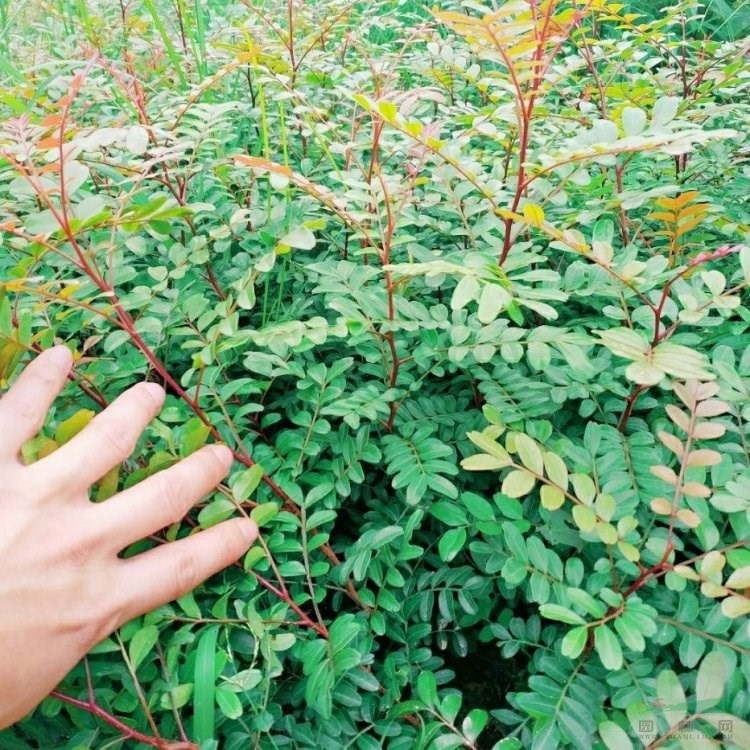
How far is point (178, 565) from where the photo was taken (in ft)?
2.51

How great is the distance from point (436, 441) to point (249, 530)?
0.85ft

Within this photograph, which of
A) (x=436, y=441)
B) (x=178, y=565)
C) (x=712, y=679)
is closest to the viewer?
(x=712, y=679)

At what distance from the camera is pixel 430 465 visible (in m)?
0.85

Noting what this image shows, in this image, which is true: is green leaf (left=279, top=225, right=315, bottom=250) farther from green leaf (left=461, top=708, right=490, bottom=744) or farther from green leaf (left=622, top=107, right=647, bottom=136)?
green leaf (left=461, top=708, right=490, bottom=744)

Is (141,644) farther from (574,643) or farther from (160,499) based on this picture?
(574,643)

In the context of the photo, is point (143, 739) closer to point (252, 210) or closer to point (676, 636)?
point (676, 636)

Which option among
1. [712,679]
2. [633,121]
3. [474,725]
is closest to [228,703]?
[474,725]

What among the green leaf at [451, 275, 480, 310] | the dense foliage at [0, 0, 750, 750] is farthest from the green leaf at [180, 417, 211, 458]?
the green leaf at [451, 275, 480, 310]

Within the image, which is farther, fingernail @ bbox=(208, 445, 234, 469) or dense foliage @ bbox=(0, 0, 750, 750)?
fingernail @ bbox=(208, 445, 234, 469)

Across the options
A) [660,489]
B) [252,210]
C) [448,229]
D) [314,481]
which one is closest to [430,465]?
[314,481]

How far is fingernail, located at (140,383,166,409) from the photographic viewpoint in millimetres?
854

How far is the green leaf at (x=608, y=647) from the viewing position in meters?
0.66

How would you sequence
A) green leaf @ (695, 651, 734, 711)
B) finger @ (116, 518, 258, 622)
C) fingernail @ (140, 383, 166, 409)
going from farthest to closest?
1. fingernail @ (140, 383, 166, 409)
2. finger @ (116, 518, 258, 622)
3. green leaf @ (695, 651, 734, 711)

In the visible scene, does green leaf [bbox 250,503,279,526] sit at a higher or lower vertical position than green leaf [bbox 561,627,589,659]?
higher
